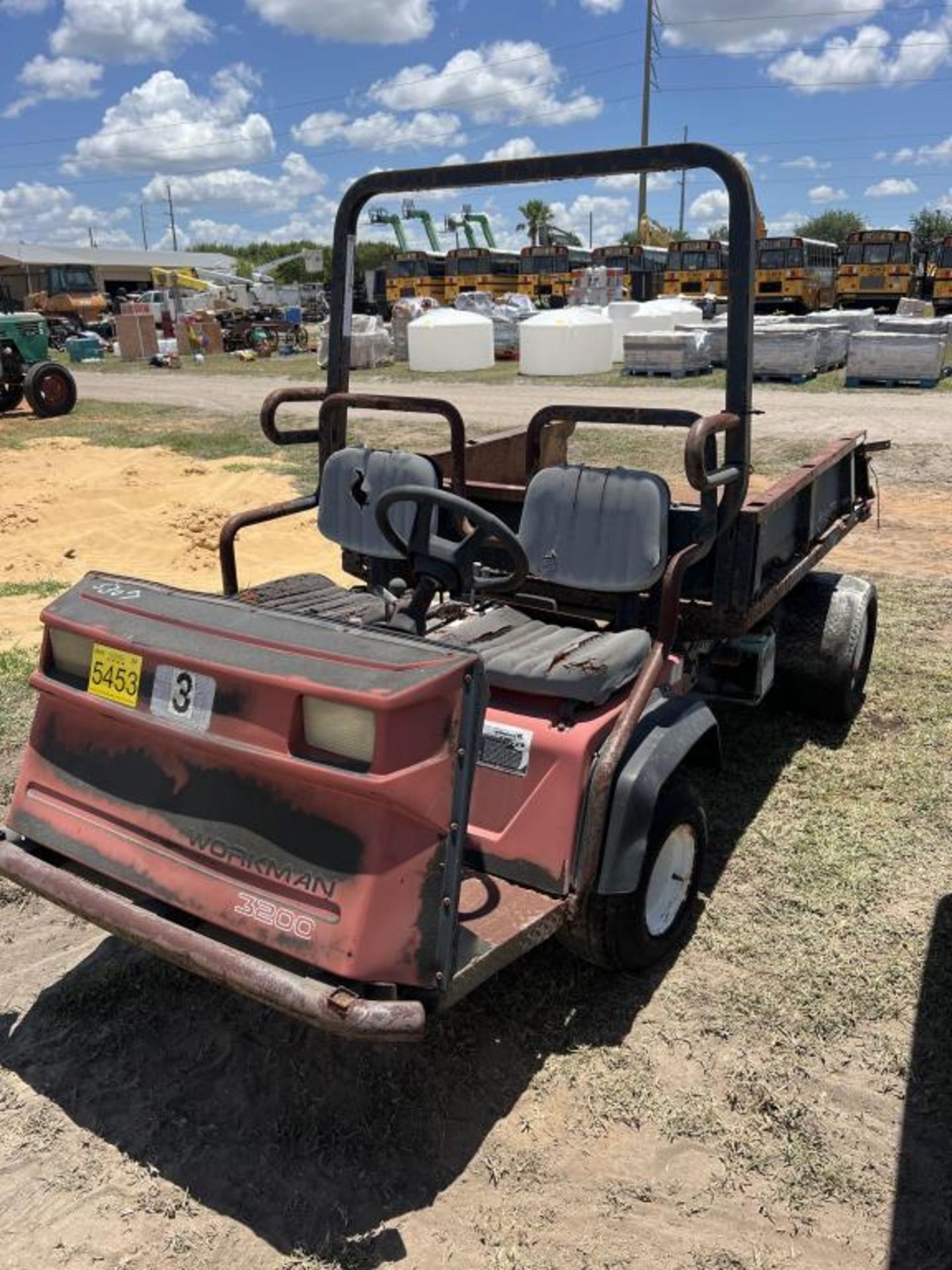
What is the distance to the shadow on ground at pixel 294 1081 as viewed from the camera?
215 centimetres

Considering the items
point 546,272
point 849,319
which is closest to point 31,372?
point 849,319

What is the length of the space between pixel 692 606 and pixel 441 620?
2.73ft

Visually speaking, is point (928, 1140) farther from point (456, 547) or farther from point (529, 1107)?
point (456, 547)

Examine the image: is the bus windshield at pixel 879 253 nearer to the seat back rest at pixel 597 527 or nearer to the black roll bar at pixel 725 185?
the black roll bar at pixel 725 185

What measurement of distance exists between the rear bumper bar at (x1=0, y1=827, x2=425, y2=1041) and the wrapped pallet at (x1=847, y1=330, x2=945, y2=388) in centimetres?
1572

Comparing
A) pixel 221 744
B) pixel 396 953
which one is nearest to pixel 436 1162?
pixel 396 953

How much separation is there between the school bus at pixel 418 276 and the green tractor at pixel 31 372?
762 inches

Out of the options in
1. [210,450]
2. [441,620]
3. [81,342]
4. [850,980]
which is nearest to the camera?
[850,980]

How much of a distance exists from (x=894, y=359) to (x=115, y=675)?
15635 mm

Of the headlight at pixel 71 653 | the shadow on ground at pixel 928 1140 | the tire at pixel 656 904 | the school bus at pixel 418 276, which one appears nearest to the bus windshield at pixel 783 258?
the school bus at pixel 418 276

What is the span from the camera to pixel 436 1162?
223 cm

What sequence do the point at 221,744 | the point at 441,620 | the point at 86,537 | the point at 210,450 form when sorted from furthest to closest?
the point at 210,450, the point at 86,537, the point at 441,620, the point at 221,744

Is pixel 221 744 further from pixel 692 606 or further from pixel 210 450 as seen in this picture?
pixel 210 450

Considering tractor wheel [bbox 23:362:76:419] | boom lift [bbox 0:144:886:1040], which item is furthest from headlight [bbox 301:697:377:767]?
tractor wheel [bbox 23:362:76:419]
